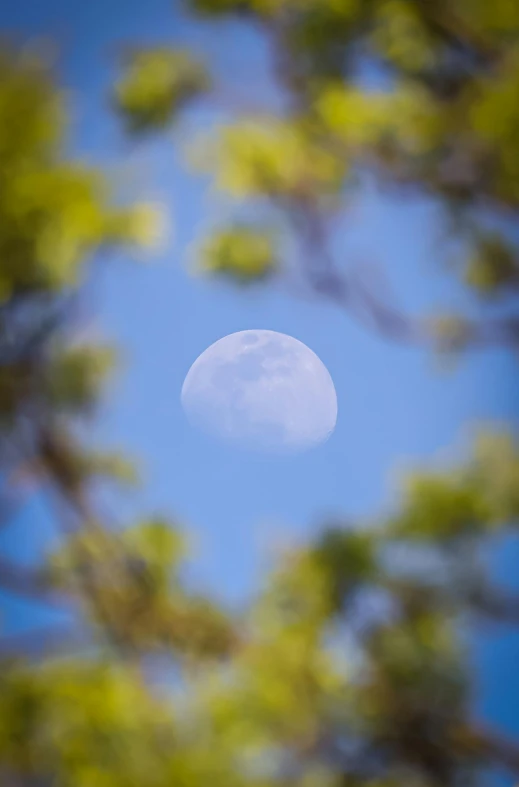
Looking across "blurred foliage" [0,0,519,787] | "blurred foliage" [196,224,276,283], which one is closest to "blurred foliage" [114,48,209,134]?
"blurred foliage" [0,0,519,787]

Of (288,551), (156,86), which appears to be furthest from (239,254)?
(288,551)

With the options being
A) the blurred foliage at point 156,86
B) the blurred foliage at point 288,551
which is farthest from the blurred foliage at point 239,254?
the blurred foliage at point 156,86

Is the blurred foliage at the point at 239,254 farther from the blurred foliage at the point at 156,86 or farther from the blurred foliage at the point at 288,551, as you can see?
the blurred foliage at the point at 156,86

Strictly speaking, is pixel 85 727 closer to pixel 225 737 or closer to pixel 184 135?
pixel 225 737

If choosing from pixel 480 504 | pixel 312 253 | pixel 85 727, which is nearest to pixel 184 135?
pixel 312 253

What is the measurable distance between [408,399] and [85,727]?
0.65m

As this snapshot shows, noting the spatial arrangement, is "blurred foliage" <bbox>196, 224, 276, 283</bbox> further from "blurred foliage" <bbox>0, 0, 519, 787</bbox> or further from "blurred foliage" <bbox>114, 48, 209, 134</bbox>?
"blurred foliage" <bbox>114, 48, 209, 134</bbox>

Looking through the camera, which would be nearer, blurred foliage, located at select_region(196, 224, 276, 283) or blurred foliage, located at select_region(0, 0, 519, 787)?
blurred foliage, located at select_region(0, 0, 519, 787)

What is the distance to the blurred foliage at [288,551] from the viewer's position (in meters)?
1.02

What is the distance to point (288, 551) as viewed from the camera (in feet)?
3.59

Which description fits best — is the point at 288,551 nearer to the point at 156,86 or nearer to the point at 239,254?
the point at 239,254

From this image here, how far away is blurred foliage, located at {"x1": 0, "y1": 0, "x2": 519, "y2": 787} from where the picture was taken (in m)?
1.02

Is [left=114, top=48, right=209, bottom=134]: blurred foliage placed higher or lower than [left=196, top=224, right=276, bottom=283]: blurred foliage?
higher

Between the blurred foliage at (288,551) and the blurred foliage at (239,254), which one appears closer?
the blurred foliage at (288,551)
